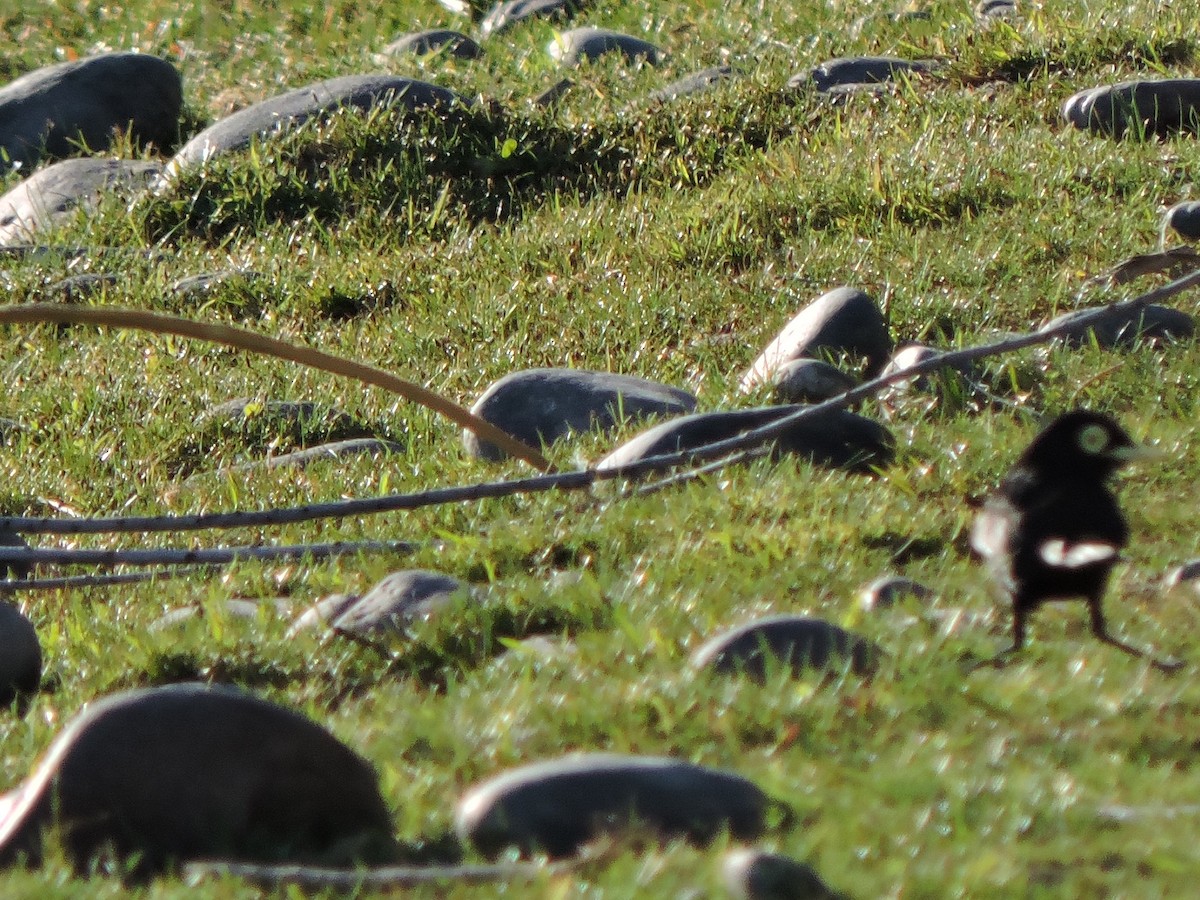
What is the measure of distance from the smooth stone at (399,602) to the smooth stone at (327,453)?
1.67 m

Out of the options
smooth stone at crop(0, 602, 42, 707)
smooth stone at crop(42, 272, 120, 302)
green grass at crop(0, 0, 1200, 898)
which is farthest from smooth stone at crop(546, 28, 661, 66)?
smooth stone at crop(0, 602, 42, 707)

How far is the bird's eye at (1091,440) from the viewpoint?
119 inches

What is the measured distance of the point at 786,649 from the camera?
3.16 meters

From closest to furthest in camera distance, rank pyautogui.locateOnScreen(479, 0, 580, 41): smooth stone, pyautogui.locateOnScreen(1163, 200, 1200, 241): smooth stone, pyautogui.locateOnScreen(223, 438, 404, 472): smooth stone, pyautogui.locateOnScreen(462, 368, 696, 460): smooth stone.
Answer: pyautogui.locateOnScreen(462, 368, 696, 460): smooth stone < pyautogui.locateOnScreen(223, 438, 404, 472): smooth stone < pyautogui.locateOnScreen(1163, 200, 1200, 241): smooth stone < pyautogui.locateOnScreen(479, 0, 580, 41): smooth stone

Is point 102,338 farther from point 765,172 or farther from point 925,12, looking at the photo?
point 925,12

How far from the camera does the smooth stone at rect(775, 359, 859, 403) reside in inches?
205

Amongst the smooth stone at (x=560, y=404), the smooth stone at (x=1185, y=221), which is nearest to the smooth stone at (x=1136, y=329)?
the smooth stone at (x=1185, y=221)

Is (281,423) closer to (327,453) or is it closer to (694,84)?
(327,453)

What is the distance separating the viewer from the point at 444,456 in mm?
5461

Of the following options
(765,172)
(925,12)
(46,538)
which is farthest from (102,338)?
(925,12)

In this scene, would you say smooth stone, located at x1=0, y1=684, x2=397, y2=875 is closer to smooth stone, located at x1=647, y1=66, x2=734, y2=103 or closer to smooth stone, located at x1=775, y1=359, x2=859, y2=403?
smooth stone, located at x1=775, y1=359, x2=859, y2=403

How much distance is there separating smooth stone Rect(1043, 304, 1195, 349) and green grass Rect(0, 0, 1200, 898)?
0.59 feet

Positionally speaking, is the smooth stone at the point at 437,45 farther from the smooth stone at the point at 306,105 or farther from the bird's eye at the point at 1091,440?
the bird's eye at the point at 1091,440

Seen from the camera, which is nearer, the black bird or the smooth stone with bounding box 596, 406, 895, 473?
the black bird
